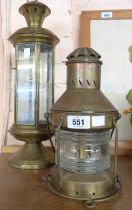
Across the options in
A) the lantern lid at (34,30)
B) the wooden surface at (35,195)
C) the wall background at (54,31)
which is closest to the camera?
the wooden surface at (35,195)

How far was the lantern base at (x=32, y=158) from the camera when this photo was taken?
937 millimetres

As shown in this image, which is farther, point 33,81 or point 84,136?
point 33,81

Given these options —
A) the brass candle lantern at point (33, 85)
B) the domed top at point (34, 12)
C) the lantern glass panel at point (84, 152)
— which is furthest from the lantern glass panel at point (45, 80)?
the lantern glass panel at point (84, 152)

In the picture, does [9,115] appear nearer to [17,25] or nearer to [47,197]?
[17,25]

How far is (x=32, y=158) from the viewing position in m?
0.96

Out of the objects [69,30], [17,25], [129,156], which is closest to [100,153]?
[129,156]

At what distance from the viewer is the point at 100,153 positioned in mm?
797

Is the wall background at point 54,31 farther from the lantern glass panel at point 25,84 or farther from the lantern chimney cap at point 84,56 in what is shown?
the lantern chimney cap at point 84,56

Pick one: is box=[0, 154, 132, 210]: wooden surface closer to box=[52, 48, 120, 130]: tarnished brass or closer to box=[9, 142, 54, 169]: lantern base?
box=[9, 142, 54, 169]: lantern base

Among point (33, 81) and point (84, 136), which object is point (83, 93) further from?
point (33, 81)

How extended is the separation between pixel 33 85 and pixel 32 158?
28 cm

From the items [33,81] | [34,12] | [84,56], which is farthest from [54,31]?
[84,56]

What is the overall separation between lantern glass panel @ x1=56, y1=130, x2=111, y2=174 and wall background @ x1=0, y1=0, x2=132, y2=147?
45 cm

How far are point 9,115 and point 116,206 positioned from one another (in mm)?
718
